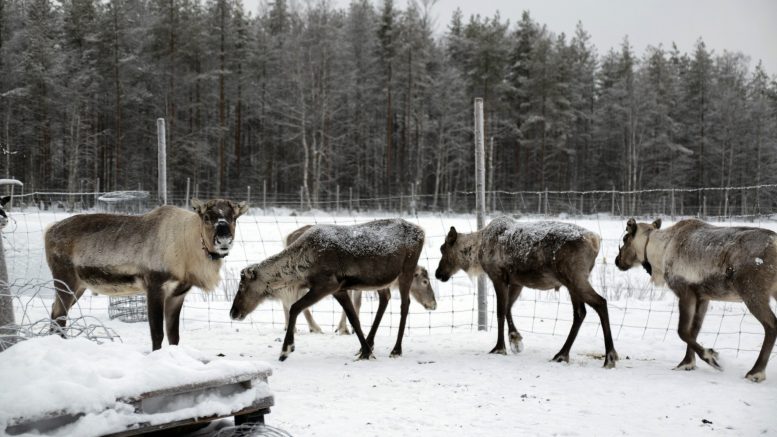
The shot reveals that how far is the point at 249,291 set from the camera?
7.41 metres

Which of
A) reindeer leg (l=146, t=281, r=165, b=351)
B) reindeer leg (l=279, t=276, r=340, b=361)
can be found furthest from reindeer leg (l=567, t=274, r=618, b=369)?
reindeer leg (l=146, t=281, r=165, b=351)

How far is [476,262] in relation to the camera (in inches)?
325

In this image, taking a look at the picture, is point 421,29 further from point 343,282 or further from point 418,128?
point 343,282

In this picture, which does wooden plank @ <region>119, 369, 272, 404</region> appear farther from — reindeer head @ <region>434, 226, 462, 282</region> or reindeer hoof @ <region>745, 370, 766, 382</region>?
reindeer head @ <region>434, 226, 462, 282</region>

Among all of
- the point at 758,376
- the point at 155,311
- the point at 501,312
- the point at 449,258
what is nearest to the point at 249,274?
the point at 155,311

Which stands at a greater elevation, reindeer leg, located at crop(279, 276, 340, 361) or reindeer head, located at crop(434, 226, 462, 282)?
reindeer head, located at crop(434, 226, 462, 282)

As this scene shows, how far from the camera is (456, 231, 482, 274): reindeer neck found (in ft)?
27.0

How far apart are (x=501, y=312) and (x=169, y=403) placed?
465 cm

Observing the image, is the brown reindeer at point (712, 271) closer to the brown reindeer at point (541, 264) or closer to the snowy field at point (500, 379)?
the snowy field at point (500, 379)

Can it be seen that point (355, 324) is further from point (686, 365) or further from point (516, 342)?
point (686, 365)

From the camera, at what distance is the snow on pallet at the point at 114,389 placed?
2965 mm

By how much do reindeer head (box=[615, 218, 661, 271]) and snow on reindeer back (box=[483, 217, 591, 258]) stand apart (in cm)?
78

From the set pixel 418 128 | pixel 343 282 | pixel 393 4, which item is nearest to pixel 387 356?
pixel 343 282

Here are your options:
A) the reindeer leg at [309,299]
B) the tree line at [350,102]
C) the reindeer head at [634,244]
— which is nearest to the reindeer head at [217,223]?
the reindeer leg at [309,299]
